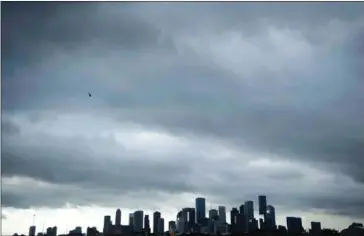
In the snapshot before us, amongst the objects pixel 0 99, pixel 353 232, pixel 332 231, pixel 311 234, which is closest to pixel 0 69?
pixel 0 99

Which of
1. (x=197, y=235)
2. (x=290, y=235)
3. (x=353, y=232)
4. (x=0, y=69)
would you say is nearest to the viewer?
(x=0, y=69)

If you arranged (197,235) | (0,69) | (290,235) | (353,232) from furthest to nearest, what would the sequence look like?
(197,235), (290,235), (353,232), (0,69)

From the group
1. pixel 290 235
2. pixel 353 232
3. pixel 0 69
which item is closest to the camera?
pixel 0 69

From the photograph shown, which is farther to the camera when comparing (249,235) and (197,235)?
(197,235)

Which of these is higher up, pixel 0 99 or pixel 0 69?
pixel 0 69

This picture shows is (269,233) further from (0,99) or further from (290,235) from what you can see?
(0,99)

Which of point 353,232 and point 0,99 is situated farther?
point 353,232

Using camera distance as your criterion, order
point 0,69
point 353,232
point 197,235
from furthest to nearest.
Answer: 1. point 197,235
2. point 353,232
3. point 0,69

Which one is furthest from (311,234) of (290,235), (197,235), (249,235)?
(197,235)

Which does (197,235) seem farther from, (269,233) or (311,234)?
(311,234)
